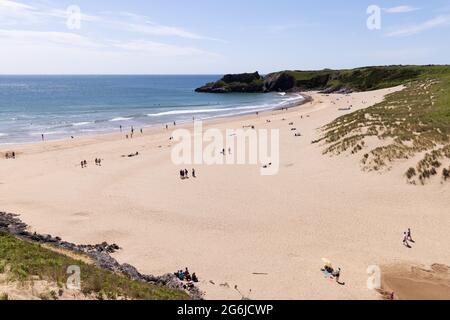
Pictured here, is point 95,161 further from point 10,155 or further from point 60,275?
point 60,275

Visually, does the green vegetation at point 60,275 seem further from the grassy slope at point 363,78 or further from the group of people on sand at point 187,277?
the grassy slope at point 363,78

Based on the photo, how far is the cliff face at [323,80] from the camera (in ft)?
404

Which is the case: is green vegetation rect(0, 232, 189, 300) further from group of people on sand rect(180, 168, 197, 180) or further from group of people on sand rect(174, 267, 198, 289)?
group of people on sand rect(180, 168, 197, 180)

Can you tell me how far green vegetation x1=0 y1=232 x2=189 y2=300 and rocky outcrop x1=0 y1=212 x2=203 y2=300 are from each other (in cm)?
106

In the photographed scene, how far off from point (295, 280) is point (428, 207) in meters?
11.3

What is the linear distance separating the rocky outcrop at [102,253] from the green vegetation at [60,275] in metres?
1.06

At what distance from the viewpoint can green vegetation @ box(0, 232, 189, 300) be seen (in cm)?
1172

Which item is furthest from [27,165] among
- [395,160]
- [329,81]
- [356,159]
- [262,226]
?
[329,81]

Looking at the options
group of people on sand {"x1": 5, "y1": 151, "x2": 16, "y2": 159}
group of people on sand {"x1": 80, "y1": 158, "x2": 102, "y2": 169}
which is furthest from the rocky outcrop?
group of people on sand {"x1": 5, "y1": 151, "x2": 16, "y2": 159}

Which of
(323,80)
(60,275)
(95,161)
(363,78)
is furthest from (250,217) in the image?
(323,80)

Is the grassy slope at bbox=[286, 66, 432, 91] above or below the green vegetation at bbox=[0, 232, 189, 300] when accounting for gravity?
above

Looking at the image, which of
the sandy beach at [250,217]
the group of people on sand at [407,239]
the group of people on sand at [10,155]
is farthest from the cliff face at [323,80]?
the group of people on sand at [407,239]

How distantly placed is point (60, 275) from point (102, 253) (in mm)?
6922
